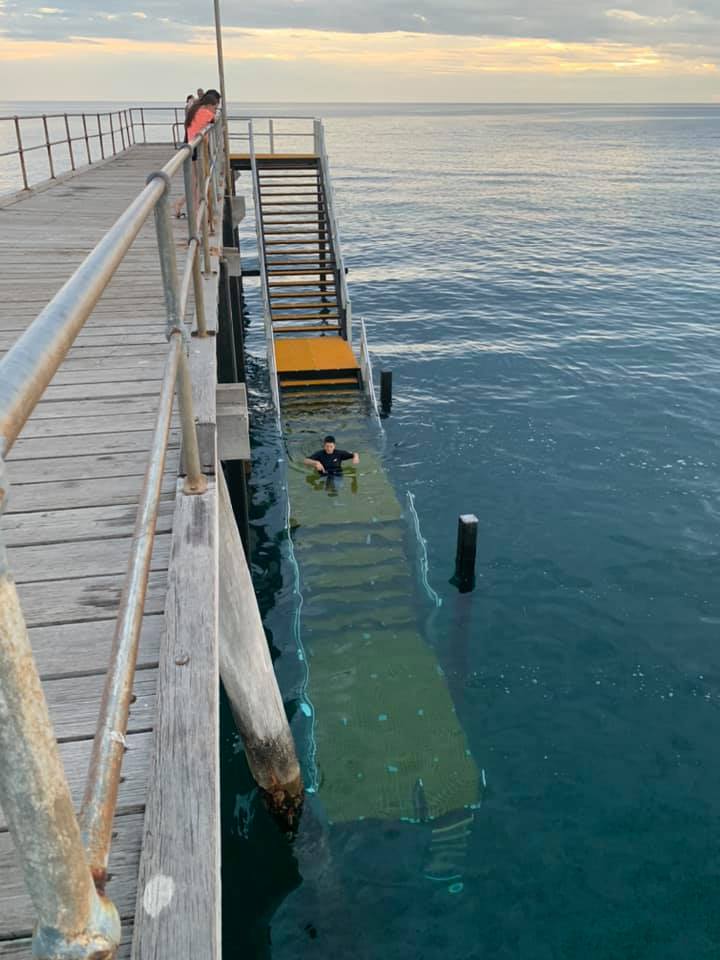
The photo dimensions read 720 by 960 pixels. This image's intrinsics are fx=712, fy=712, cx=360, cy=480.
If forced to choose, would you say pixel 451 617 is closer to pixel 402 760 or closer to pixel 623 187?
pixel 402 760

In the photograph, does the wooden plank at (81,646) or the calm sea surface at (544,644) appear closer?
the wooden plank at (81,646)

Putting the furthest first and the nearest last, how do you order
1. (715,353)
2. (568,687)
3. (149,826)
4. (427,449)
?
(715,353), (427,449), (568,687), (149,826)

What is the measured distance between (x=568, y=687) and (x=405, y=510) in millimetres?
4660

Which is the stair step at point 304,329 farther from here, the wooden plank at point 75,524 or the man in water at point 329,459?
the wooden plank at point 75,524

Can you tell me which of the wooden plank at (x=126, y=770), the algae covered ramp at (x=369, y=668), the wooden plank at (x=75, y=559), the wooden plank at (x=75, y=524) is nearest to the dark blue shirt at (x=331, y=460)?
the algae covered ramp at (x=369, y=668)

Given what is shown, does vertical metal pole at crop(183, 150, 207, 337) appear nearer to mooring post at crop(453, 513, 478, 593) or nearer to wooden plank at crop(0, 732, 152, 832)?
wooden plank at crop(0, 732, 152, 832)

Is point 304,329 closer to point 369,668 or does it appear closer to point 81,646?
point 369,668

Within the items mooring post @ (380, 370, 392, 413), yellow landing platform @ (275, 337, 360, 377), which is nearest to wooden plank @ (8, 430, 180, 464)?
yellow landing platform @ (275, 337, 360, 377)

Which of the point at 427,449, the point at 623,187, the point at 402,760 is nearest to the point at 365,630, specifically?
the point at 402,760

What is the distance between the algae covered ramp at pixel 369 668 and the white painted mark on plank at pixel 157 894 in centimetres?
586

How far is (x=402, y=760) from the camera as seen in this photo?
7.89 metres

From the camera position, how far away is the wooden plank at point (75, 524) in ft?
11.8

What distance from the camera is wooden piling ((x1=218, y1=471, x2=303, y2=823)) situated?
17.6 feet

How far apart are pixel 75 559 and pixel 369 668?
6.37 meters
